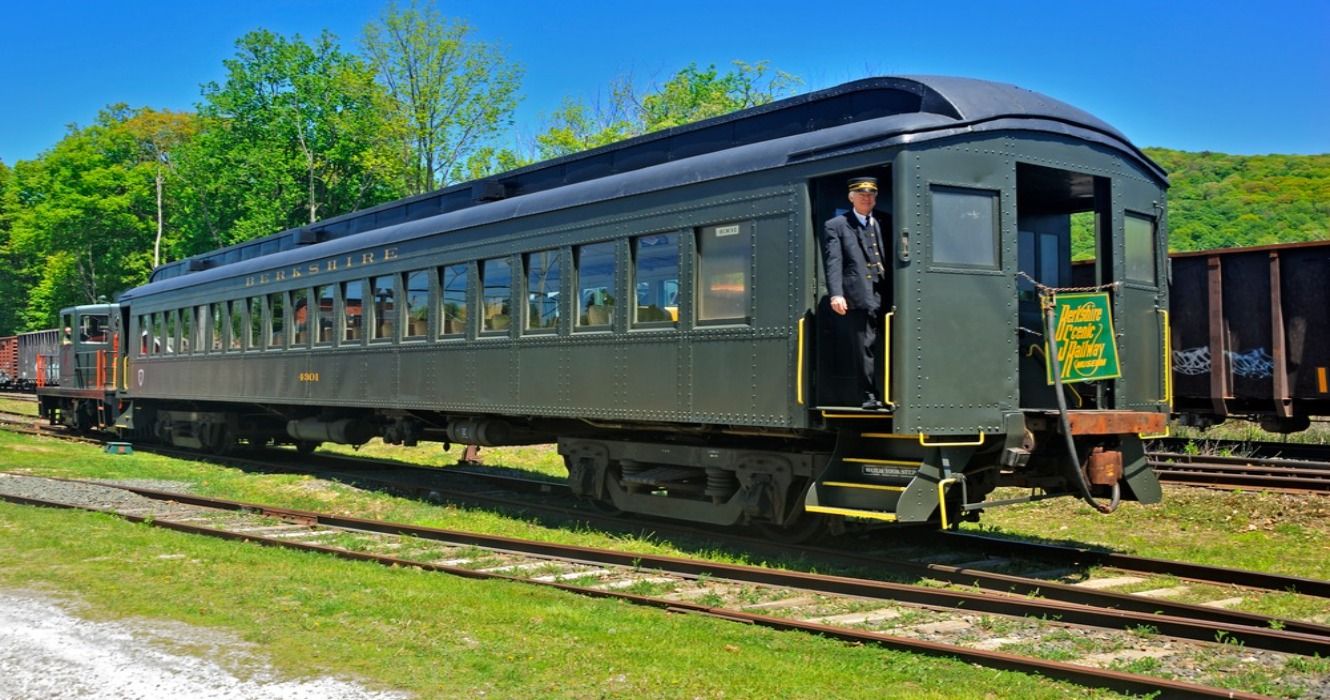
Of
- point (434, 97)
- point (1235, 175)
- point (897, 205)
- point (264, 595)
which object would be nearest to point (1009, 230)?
point (897, 205)

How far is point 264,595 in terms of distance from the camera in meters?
7.86

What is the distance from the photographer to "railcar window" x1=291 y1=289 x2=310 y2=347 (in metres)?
15.8

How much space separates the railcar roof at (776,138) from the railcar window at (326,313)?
1702 millimetres

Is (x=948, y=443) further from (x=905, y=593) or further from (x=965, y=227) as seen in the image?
(x=965, y=227)

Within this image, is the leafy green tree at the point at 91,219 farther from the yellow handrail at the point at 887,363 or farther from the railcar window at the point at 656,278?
the yellow handrail at the point at 887,363

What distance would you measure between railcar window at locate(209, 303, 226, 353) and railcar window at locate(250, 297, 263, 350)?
1101mm

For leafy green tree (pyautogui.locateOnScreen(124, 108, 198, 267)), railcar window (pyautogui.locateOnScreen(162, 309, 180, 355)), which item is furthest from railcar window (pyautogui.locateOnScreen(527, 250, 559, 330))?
leafy green tree (pyautogui.locateOnScreen(124, 108, 198, 267))

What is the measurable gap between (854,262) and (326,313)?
9.54 metres

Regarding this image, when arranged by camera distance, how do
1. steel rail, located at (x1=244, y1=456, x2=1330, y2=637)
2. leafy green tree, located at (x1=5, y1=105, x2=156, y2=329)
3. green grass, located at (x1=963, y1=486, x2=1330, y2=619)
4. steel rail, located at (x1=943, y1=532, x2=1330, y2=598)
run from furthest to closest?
leafy green tree, located at (x1=5, y1=105, x2=156, y2=329) < green grass, located at (x1=963, y1=486, x2=1330, y2=619) < steel rail, located at (x1=943, y1=532, x2=1330, y2=598) < steel rail, located at (x1=244, y1=456, x2=1330, y2=637)

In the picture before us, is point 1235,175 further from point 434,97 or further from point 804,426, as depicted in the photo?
point 804,426

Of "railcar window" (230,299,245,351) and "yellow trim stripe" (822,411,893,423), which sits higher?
Answer: "railcar window" (230,299,245,351)

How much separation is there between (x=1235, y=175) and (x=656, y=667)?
83210mm

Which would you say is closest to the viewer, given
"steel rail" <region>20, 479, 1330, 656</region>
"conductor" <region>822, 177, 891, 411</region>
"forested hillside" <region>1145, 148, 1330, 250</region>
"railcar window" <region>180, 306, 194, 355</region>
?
"steel rail" <region>20, 479, 1330, 656</region>

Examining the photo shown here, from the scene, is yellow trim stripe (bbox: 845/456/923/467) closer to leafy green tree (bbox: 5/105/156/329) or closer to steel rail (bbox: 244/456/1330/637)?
steel rail (bbox: 244/456/1330/637)
